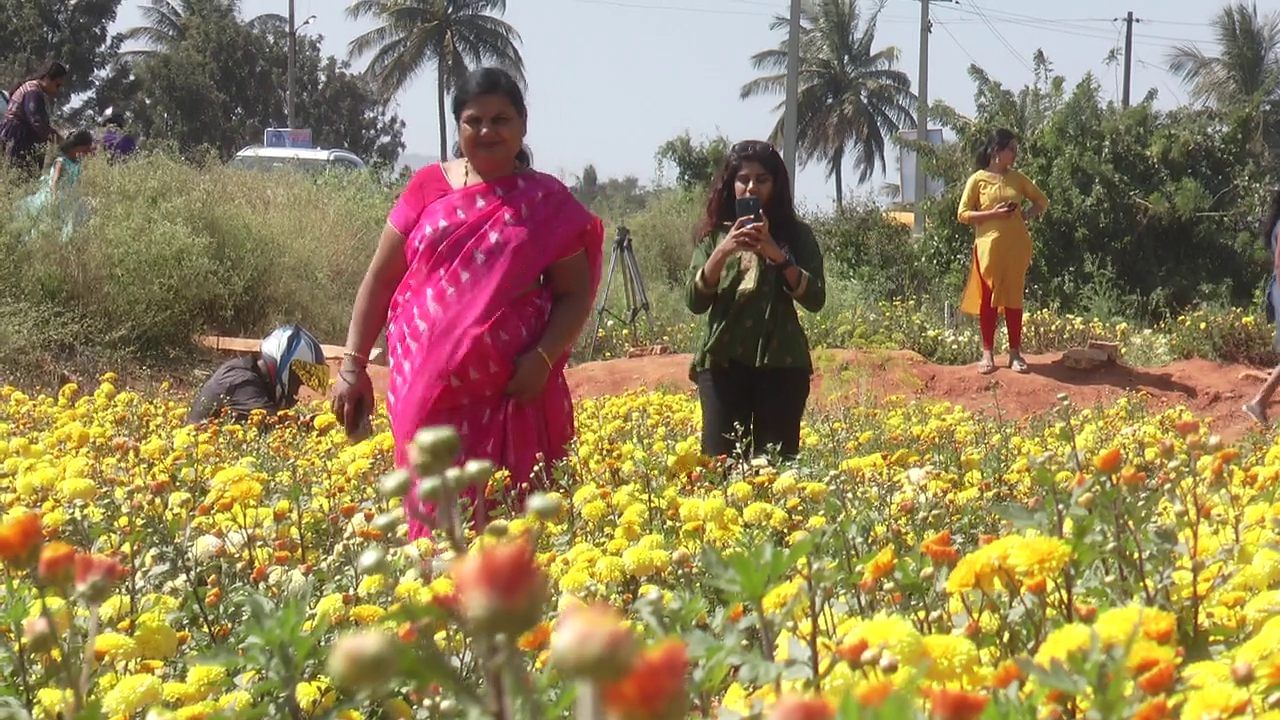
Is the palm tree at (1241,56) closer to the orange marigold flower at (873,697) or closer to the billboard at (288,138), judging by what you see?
the billboard at (288,138)

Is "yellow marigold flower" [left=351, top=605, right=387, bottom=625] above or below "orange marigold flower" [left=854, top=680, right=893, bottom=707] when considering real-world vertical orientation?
below

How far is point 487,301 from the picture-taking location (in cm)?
356

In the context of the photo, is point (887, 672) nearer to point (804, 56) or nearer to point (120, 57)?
point (120, 57)

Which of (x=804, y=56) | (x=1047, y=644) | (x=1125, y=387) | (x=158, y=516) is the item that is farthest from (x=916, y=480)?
(x=804, y=56)

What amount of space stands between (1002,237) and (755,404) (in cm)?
555

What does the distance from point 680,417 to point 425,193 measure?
198 cm

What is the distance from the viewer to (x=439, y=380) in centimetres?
356

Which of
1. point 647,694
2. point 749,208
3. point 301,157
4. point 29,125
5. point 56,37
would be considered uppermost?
point 56,37

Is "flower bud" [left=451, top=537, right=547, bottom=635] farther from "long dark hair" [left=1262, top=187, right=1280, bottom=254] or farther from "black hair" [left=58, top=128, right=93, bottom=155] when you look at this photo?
"black hair" [left=58, top=128, right=93, bottom=155]

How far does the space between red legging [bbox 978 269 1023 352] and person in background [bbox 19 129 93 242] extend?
589 cm

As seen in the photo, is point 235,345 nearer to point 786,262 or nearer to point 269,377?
point 269,377

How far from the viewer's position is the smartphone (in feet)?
13.5

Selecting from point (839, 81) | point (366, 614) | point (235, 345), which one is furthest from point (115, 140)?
point (839, 81)

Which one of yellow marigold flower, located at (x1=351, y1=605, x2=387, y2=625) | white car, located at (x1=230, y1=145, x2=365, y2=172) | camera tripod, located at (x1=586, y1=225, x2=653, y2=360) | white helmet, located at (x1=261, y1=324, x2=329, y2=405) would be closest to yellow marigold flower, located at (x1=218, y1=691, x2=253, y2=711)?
yellow marigold flower, located at (x1=351, y1=605, x2=387, y2=625)
